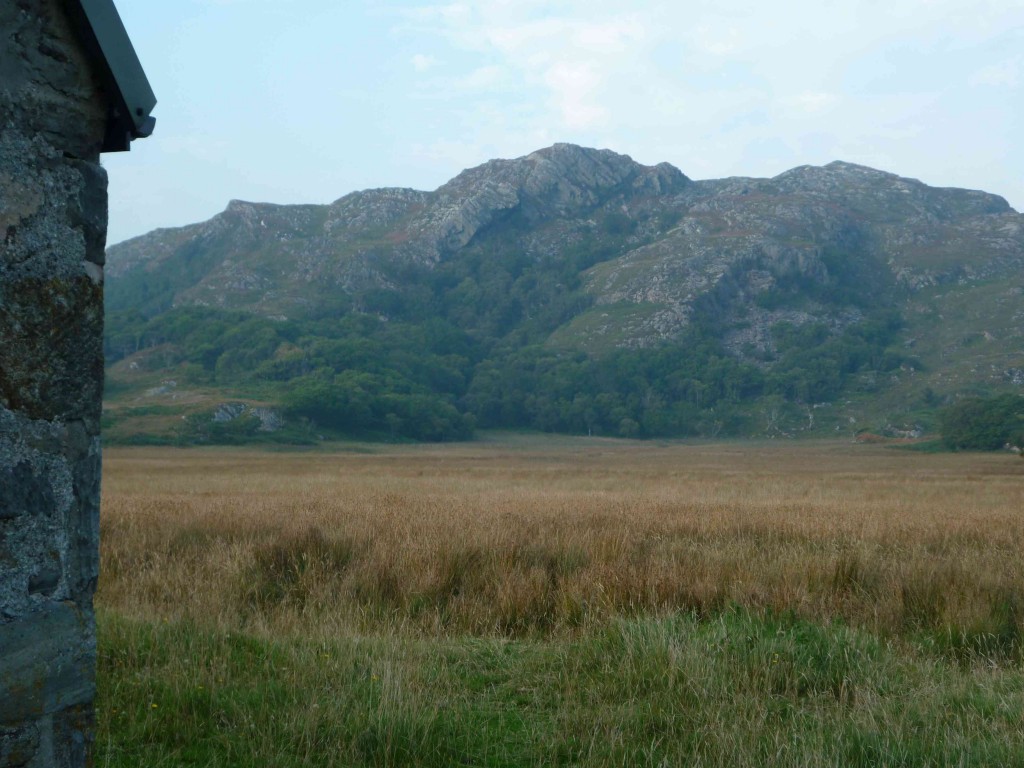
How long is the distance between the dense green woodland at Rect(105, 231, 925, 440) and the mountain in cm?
40

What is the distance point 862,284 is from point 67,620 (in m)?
175

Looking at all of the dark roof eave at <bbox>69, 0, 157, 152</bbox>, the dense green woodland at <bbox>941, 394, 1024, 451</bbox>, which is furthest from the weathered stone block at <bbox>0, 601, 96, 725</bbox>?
the dense green woodland at <bbox>941, 394, 1024, 451</bbox>

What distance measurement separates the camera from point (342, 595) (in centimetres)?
863

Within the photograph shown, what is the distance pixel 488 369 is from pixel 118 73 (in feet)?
448

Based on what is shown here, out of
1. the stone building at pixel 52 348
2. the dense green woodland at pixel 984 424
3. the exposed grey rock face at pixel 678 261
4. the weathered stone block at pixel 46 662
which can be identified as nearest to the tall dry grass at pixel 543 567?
the weathered stone block at pixel 46 662

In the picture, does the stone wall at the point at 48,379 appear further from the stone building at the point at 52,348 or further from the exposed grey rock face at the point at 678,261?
the exposed grey rock face at the point at 678,261

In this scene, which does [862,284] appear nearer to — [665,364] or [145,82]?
[665,364]

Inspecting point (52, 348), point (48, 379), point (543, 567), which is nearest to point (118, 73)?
point (52, 348)

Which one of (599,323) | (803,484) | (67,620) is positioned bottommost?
(803,484)

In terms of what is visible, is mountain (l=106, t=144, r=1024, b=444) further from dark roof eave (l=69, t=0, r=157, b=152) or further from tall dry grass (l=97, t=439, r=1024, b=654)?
dark roof eave (l=69, t=0, r=157, b=152)

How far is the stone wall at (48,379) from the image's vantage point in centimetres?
350

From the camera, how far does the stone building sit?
3502 millimetres

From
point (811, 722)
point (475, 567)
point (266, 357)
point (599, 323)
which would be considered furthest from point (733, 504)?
point (599, 323)

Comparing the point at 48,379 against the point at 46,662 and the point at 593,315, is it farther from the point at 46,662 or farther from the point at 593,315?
the point at 593,315
